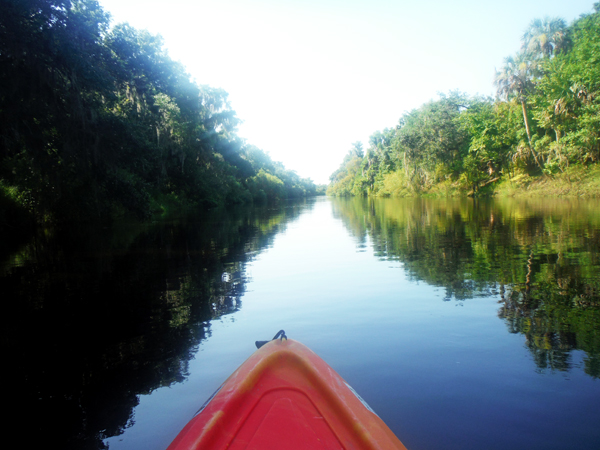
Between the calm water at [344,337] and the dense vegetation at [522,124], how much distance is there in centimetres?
2660

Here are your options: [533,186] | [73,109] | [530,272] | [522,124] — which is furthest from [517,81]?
→ [73,109]

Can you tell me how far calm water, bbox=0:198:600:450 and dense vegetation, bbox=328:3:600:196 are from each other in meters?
26.6

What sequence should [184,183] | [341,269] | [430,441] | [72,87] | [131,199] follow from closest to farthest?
[430,441], [341,269], [72,87], [131,199], [184,183]

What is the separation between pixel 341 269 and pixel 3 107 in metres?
11.2

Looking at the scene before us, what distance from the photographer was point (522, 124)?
37.7 m

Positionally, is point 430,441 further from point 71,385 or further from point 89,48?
point 89,48

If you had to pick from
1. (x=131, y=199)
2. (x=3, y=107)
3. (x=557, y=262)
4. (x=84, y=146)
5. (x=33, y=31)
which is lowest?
(x=557, y=262)

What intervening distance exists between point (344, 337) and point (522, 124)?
40.9m

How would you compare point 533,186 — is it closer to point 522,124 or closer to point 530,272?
point 522,124

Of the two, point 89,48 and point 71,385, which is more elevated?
point 89,48

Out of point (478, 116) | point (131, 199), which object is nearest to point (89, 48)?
point (131, 199)

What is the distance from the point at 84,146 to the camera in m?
13.6

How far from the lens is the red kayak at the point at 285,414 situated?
2.00 m

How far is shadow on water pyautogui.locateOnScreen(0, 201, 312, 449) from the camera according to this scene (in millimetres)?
3209
